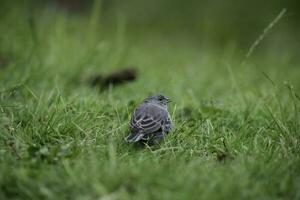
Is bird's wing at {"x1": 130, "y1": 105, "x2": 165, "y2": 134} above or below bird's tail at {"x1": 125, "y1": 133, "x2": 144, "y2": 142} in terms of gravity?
above

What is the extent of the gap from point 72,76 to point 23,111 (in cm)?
200

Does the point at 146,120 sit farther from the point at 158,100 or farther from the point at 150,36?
the point at 150,36

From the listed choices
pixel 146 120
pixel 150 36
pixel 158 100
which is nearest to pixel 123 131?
pixel 146 120

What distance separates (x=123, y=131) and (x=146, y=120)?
0.28 m

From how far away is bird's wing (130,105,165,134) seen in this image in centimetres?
462

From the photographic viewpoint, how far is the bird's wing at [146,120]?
15.2 feet

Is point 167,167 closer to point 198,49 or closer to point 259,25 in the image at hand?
point 198,49

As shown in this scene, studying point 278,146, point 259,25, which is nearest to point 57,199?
point 278,146

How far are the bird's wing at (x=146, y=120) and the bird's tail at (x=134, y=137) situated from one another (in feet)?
0.14

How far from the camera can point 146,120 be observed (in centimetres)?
470

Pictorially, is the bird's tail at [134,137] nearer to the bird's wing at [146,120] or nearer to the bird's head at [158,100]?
the bird's wing at [146,120]

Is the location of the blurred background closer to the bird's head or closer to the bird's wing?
the bird's head

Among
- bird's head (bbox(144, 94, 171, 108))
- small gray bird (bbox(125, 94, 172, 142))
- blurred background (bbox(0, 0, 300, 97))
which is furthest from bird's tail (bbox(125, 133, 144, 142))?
blurred background (bbox(0, 0, 300, 97))

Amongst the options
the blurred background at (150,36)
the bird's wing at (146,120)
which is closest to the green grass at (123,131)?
the blurred background at (150,36)
